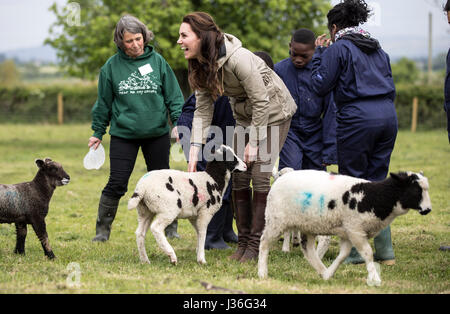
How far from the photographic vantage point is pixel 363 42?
611cm

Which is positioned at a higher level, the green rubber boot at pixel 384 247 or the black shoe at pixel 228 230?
the green rubber boot at pixel 384 247

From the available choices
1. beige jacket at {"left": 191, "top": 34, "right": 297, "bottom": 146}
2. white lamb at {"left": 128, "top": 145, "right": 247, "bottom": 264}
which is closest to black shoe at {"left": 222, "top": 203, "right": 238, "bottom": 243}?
white lamb at {"left": 128, "top": 145, "right": 247, "bottom": 264}

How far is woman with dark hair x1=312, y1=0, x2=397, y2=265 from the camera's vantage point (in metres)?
6.08

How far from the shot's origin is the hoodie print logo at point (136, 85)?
7.34m

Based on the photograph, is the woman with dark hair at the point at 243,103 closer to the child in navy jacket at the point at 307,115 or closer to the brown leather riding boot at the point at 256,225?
the brown leather riding boot at the point at 256,225

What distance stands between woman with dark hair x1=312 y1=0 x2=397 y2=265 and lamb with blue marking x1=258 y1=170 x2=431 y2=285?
2.65 ft

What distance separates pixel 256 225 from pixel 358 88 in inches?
69.9

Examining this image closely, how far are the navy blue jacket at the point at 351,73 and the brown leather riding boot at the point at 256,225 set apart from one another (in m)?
1.26

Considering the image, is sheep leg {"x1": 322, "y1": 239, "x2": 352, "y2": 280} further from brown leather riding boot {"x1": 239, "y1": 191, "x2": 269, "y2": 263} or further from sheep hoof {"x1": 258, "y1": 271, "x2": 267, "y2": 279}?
brown leather riding boot {"x1": 239, "y1": 191, "x2": 269, "y2": 263}

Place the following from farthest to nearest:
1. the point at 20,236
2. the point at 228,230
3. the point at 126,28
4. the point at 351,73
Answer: the point at 228,230 → the point at 126,28 → the point at 20,236 → the point at 351,73

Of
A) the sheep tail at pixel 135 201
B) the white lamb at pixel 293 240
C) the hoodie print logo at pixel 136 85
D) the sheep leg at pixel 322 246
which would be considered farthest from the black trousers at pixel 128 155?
the sheep leg at pixel 322 246

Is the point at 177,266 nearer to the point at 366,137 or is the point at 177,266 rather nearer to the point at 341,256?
the point at 341,256

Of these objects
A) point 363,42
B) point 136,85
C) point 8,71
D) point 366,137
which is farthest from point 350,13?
point 8,71
